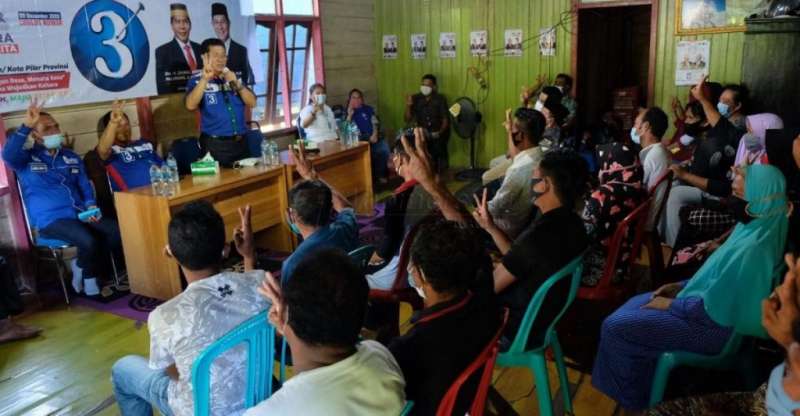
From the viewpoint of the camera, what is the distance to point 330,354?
1200 millimetres

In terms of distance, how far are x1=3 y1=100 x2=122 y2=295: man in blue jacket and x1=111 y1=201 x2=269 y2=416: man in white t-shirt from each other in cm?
217

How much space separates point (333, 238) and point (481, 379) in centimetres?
93

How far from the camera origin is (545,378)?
212 centimetres

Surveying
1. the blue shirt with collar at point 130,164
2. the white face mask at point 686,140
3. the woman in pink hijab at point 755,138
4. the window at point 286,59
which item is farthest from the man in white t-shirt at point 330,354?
the window at point 286,59

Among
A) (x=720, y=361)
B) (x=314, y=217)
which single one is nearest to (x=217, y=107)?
(x=314, y=217)

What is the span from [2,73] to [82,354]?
74.8 inches

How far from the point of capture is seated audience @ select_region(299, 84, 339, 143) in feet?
20.0

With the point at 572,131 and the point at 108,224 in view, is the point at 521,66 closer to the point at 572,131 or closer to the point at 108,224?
the point at 572,131

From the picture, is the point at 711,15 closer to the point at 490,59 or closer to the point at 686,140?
the point at 686,140

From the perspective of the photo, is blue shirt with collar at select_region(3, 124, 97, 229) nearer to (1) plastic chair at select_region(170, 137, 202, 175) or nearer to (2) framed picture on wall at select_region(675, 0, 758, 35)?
(1) plastic chair at select_region(170, 137, 202, 175)

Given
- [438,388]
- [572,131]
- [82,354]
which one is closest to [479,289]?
[438,388]

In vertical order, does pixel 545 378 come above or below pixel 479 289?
below

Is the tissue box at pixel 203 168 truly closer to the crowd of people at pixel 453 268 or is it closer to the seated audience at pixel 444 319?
the crowd of people at pixel 453 268

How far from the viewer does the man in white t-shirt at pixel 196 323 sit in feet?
5.34
